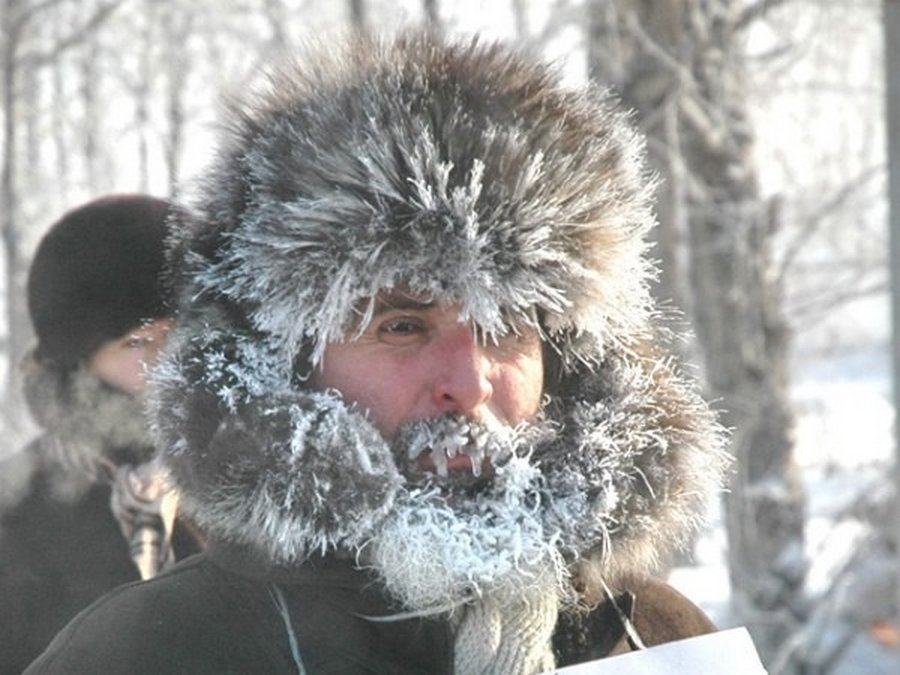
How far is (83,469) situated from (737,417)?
12.5 ft

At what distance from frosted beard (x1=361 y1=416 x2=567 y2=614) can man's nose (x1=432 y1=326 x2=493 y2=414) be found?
21 millimetres

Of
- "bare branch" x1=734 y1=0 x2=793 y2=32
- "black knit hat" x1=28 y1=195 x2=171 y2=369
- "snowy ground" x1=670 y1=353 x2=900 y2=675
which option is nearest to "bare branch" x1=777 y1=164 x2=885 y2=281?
"snowy ground" x1=670 y1=353 x2=900 y2=675

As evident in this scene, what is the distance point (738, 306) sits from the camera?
20.9ft

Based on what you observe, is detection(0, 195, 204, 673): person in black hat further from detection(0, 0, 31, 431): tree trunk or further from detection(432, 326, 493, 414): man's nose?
detection(0, 0, 31, 431): tree trunk

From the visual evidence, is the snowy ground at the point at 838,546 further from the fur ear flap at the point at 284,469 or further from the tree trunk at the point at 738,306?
the fur ear flap at the point at 284,469

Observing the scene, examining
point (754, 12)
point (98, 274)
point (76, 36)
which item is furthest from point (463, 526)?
point (76, 36)

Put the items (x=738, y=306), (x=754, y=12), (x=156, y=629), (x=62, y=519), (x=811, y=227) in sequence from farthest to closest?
(x=811, y=227) < (x=738, y=306) < (x=754, y=12) < (x=62, y=519) < (x=156, y=629)

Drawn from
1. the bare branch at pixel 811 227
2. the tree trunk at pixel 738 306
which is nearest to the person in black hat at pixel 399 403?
the tree trunk at pixel 738 306

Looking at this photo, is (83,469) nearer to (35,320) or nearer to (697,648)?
(35,320)

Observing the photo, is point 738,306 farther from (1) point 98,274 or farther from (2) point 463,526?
(2) point 463,526

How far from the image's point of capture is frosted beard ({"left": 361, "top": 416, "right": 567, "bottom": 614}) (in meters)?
1.59

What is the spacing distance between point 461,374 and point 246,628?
0.34m

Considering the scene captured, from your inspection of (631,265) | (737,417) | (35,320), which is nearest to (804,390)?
(737,417)

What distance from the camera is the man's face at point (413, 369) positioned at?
1.63 meters
